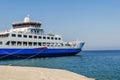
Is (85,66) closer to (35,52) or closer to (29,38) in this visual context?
(35,52)

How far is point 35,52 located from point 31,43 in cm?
275

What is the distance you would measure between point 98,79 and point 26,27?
4235 cm

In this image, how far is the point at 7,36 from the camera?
57.7 m

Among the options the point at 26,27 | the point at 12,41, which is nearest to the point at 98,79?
the point at 12,41

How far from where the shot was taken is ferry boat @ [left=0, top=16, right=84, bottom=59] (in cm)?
5684

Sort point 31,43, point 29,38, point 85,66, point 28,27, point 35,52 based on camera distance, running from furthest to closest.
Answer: point 28,27 < point 31,43 < point 29,38 < point 35,52 < point 85,66

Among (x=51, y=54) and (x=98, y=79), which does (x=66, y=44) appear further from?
(x=98, y=79)

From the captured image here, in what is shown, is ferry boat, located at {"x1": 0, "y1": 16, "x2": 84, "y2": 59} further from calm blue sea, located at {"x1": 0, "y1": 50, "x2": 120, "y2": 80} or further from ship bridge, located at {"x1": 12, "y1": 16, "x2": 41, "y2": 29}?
calm blue sea, located at {"x1": 0, "y1": 50, "x2": 120, "y2": 80}

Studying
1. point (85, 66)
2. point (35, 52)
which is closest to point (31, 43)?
point (35, 52)

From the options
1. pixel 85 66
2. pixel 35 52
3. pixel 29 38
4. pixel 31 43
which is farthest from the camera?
pixel 31 43

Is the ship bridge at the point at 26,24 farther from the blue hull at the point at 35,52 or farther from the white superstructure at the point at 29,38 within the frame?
the blue hull at the point at 35,52

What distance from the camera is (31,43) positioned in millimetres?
62188

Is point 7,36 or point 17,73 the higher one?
point 7,36

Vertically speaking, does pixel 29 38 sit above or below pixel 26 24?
below
